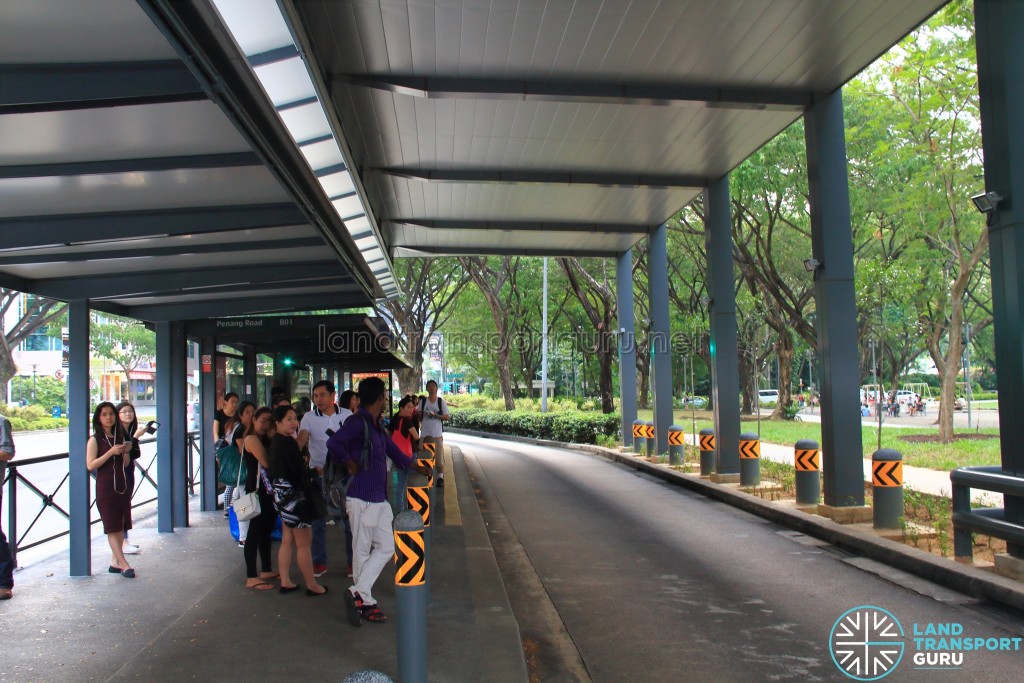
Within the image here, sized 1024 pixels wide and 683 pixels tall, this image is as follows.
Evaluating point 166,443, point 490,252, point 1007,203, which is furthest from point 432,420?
point 1007,203

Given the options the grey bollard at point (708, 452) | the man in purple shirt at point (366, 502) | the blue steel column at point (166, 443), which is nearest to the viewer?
the man in purple shirt at point (366, 502)

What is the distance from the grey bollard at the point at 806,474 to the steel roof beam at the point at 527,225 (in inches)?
348

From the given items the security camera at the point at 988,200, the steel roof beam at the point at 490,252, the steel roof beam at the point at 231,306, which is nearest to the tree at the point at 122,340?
the steel roof beam at the point at 490,252

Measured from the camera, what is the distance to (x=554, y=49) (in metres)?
9.30

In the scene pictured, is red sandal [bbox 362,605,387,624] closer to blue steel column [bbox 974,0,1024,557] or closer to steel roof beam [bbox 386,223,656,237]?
blue steel column [bbox 974,0,1024,557]

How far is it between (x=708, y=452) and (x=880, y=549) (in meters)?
6.94

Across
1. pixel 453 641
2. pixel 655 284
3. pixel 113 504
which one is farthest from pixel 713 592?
pixel 655 284

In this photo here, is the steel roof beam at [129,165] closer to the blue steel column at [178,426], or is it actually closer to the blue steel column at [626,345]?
the blue steel column at [178,426]

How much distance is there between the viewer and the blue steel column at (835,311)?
10547 mm

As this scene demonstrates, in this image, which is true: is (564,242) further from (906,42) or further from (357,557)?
(357,557)

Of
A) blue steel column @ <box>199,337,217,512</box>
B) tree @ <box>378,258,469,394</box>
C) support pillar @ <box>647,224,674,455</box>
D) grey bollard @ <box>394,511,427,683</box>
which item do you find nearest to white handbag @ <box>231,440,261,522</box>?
grey bollard @ <box>394,511,427,683</box>

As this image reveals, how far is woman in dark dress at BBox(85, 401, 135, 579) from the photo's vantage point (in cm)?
764

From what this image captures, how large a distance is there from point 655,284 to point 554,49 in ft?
36.5

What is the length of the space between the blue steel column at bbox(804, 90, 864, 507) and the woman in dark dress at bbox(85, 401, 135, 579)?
27.1ft
